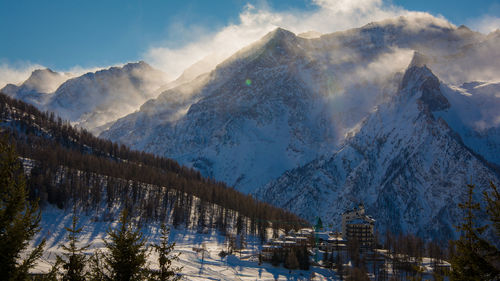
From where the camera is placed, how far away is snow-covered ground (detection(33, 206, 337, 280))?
9442 centimetres

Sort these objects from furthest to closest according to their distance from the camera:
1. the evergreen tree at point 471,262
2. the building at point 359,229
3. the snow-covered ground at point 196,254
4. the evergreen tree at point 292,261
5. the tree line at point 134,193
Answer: the building at point 359,229, the tree line at point 134,193, the evergreen tree at point 292,261, the snow-covered ground at point 196,254, the evergreen tree at point 471,262

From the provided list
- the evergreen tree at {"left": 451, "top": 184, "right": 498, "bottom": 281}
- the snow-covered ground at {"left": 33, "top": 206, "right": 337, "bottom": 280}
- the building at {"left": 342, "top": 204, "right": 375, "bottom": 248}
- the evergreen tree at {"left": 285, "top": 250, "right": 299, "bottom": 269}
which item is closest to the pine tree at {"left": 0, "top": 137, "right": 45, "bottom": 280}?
the evergreen tree at {"left": 451, "top": 184, "right": 498, "bottom": 281}

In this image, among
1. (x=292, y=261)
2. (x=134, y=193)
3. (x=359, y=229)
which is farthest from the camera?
(x=359, y=229)

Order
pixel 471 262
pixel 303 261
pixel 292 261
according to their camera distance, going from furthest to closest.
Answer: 1. pixel 303 261
2. pixel 292 261
3. pixel 471 262

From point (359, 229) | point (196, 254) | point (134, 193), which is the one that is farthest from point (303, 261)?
point (134, 193)

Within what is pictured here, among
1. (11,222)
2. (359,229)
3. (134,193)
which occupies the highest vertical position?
(134,193)

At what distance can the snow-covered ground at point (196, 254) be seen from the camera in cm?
9442

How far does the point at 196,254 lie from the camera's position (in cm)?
10869

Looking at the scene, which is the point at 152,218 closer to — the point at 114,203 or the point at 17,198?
the point at 114,203

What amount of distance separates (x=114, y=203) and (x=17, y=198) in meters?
136

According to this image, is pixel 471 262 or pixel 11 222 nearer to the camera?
pixel 11 222

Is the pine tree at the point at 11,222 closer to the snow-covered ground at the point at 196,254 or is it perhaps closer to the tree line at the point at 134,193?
the snow-covered ground at the point at 196,254

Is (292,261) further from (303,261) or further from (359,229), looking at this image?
(359,229)

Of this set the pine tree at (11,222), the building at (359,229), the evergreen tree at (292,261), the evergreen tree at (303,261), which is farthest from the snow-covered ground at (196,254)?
the pine tree at (11,222)
